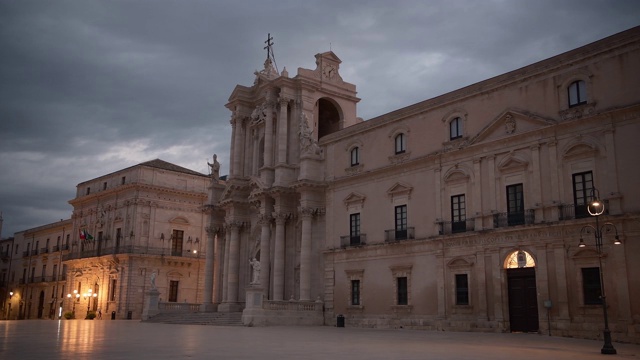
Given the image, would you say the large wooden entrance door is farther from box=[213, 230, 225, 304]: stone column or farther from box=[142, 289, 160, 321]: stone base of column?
box=[142, 289, 160, 321]: stone base of column

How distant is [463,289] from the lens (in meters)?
29.0

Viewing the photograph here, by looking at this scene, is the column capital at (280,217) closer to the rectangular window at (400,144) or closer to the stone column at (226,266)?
the stone column at (226,266)

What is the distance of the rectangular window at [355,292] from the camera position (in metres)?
34.8

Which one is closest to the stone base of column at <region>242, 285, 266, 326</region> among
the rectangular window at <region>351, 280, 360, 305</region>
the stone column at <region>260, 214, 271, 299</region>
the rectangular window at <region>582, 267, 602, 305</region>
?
the rectangular window at <region>351, 280, 360, 305</region>

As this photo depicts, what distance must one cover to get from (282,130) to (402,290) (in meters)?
14.3

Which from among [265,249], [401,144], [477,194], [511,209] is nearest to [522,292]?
[511,209]

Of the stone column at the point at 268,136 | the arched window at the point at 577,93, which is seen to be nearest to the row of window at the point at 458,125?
the arched window at the point at 577,93

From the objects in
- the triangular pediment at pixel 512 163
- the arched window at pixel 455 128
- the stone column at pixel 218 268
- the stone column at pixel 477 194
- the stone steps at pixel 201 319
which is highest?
the arched window at pixel 455 128

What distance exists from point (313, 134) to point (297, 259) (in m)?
8.15

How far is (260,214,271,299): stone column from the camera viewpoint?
40531 millimetres

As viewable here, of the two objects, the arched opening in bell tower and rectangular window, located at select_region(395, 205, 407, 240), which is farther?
the arched opening in bell tower

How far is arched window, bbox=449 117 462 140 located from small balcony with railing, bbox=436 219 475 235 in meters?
4.08

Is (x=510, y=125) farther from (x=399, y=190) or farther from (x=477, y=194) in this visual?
(x=399, y=190)

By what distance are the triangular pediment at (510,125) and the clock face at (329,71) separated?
54.1 ft
